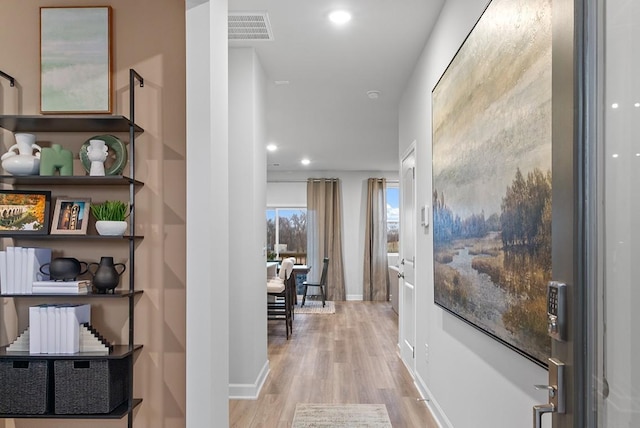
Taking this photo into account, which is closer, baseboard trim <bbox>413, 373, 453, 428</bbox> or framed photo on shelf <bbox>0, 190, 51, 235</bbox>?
framed photo on shelf <bbox>0, 190, 51, 235</bbox>

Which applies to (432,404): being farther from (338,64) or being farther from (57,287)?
(338,64)

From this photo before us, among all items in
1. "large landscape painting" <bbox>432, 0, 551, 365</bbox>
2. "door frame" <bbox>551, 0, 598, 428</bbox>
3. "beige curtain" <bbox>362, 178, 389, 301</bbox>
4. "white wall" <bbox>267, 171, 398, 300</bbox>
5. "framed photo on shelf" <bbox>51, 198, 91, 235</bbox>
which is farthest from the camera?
"white wall" <bbox>267, 171, 398, 300</bbox>

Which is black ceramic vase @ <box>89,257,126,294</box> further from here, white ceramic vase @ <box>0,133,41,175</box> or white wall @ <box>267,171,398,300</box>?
white wall @ <box>267,171,398,300</box>

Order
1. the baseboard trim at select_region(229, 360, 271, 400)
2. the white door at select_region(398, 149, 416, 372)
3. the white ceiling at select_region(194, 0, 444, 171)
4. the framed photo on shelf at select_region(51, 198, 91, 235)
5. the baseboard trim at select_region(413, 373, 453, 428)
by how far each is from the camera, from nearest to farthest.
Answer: the framed photo on shelf at select_region(51, 198, 91, 235)
the baseboard trim at select_region(413, 373, 453, 428)
the white ceiling at select_region(194, 0, 444, 171)
the baseboard trim at select_region(229, 360, 271, 400)
the white door at select_region(398, 149, 416, 372)

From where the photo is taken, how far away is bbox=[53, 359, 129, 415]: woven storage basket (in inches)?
77.5

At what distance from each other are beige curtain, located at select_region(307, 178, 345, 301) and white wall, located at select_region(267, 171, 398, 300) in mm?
166

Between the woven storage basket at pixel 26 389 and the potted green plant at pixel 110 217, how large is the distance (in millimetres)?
602

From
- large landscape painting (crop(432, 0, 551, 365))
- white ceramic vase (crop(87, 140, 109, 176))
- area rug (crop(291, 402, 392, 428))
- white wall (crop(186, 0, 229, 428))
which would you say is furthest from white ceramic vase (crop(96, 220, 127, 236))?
area rug (crop(291, 402, 392, 428))

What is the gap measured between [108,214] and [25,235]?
35 centimetres

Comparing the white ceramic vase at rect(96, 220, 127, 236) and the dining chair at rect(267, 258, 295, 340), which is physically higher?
the white ceramic vase at rect(96, 220, 127, 236)

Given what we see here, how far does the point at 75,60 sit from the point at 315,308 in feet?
23.4

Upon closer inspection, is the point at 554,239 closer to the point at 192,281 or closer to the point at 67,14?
the point at 192,281

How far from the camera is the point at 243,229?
380 centimetres

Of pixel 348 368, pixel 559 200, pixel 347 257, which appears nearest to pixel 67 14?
pixel 559 200
